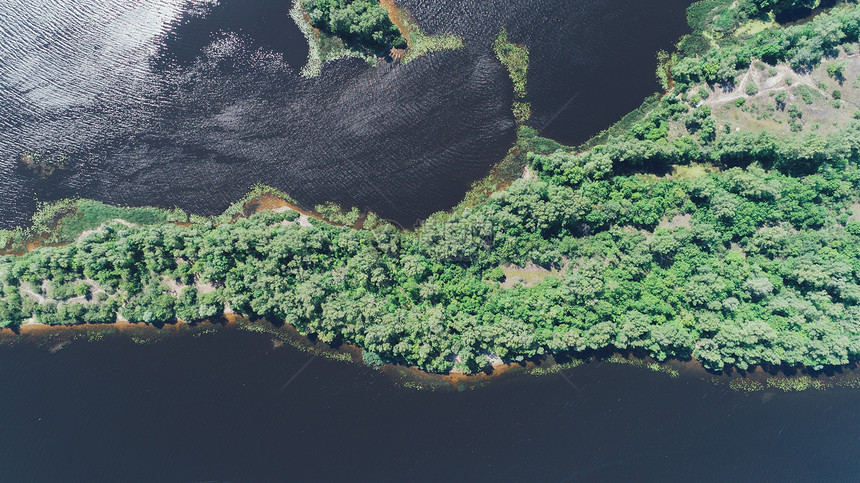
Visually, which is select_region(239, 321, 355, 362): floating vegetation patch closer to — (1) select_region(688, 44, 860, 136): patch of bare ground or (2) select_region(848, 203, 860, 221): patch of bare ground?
(1) select_region(688, 44, 860, 136): patch of bare ground

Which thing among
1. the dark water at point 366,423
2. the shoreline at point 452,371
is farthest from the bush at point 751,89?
the dark water at point 366,423

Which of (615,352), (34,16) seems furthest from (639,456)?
(34,16)

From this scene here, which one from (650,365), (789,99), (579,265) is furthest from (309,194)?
(789,99)

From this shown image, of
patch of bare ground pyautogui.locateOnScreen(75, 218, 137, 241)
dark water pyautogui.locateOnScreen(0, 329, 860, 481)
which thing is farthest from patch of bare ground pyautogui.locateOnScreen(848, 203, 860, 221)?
patch of bare ground pyautogui.locateOnScreen(75, 218, 137, 241)

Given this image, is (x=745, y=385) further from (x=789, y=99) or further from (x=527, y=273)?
(x=789, y=99)

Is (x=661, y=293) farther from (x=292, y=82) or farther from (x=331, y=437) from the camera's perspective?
Answer: (x=292, y=82)
